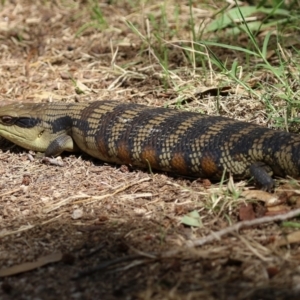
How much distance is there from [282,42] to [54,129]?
239 cm

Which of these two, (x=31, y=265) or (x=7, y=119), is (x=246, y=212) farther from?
(x=7, y=119)

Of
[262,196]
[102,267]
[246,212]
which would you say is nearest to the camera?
[102,267]

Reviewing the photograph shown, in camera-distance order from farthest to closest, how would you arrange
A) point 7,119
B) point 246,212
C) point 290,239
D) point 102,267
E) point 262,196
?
point 7,119 < point 262,196 < point 246,212 < point 290,239 < point 102,267

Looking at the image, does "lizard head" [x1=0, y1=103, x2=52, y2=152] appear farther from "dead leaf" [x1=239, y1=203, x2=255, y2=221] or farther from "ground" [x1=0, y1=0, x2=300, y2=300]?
"dead leaf" [x1=239, y1=203, x2=255, y2=221]

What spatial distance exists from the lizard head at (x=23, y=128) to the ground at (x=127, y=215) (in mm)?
119

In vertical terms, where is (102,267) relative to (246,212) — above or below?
below

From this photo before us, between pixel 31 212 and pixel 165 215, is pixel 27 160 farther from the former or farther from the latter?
pixel 165 215

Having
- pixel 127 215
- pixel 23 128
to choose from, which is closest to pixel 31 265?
pixel 127 215

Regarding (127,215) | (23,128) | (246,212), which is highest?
(246,212)

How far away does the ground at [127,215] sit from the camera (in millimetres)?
3662

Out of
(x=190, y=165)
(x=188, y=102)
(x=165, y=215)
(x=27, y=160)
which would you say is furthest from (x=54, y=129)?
(x=165, y=215)

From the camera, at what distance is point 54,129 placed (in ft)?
20.0

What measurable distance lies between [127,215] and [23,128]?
2015 mm

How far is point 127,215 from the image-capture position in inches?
176
